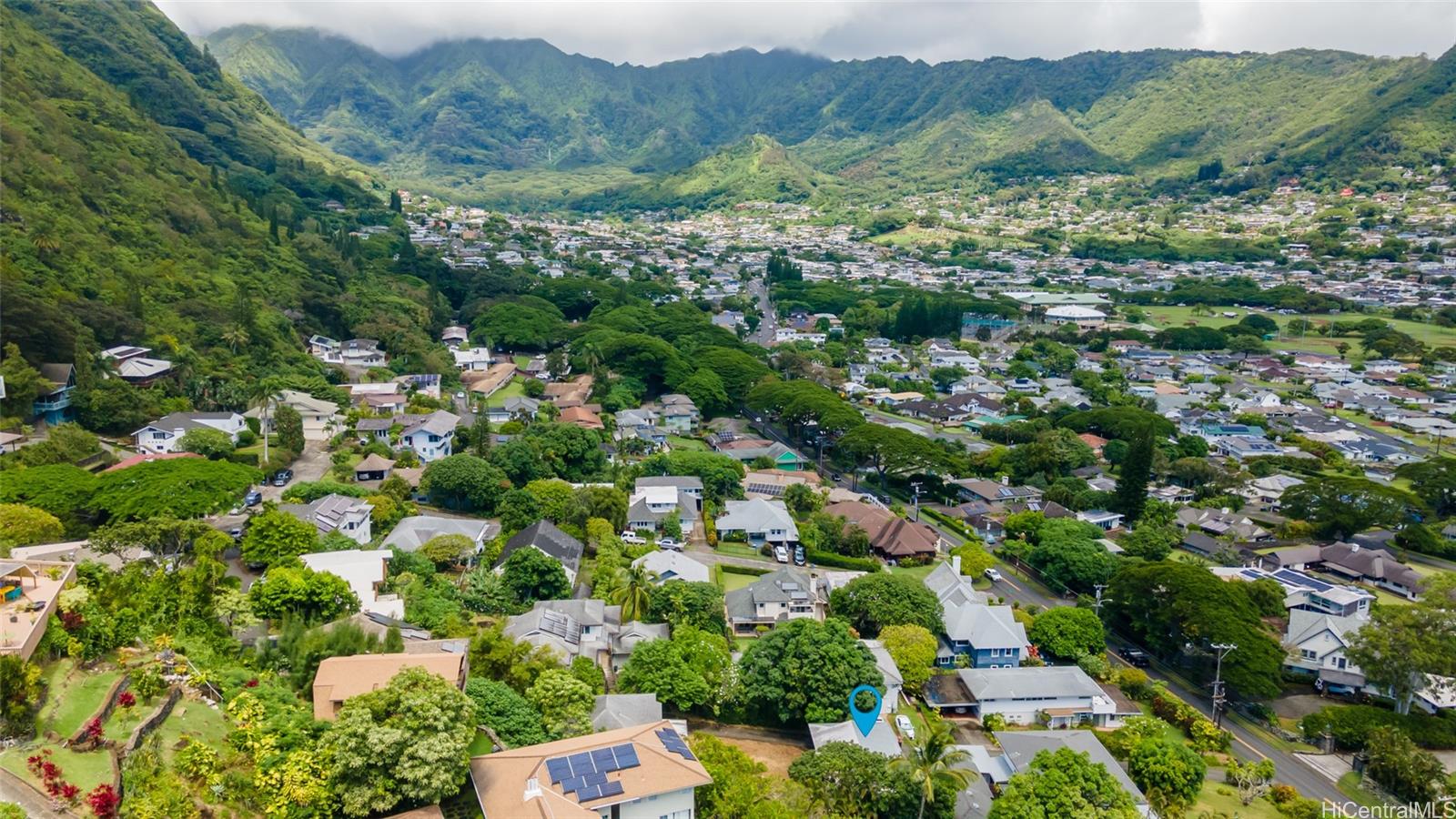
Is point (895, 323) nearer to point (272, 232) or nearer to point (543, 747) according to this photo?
point (272, 232)

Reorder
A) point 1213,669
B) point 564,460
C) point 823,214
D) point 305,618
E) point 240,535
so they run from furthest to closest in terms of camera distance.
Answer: point 823,214 → point 564,460 → point 240,535 → point 1213,669 → point 305,618

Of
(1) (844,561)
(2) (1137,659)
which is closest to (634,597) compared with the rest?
(1) (844,561)

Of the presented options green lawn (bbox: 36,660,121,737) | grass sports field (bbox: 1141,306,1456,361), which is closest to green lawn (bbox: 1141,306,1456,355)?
grass sports field (bbox: 1141,306,1456,361)

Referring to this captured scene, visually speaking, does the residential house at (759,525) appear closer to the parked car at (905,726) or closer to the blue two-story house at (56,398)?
the parked car at (905,726)

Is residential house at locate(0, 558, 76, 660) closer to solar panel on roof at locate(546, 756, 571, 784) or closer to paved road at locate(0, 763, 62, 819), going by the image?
paved road at locate(0, 763, 62, 819)

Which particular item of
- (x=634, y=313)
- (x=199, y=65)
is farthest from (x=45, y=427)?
(x=199, y=65)
